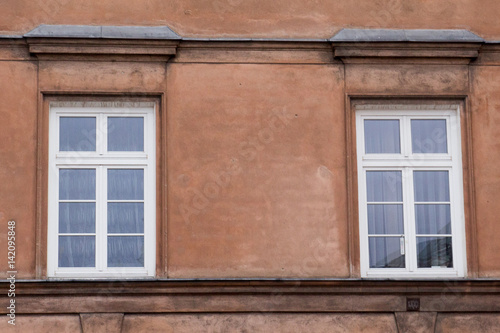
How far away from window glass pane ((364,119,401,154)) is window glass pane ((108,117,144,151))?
2481 millimetres

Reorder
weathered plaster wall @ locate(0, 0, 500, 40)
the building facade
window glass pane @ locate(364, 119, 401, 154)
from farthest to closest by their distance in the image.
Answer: window glass pane @ locate(364, 119, 401, 154), weathered plaster wall @ locate(0, 0, 500, 40), the building facade

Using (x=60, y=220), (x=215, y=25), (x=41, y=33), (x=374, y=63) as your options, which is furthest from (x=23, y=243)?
(x=374, y=63)

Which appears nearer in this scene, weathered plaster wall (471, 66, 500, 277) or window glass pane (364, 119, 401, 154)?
weathered plaster wall (471, 66, 500, 277)

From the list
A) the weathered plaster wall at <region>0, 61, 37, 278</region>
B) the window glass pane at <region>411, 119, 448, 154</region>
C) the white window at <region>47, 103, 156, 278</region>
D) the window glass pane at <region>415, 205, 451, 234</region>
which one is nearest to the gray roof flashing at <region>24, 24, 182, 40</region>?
the weathered plaster wall at <region>0, 61, 37, 278</region>

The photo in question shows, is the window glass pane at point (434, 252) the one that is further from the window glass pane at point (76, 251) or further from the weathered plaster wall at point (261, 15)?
the window glass pane at point (76, 251)

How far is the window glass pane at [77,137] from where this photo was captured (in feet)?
38.1

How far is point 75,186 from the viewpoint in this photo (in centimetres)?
1157

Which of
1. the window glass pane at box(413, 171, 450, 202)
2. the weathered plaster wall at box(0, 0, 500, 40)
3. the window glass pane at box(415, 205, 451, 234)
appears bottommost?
the window glass pane at box(415, 205, 451, 234)

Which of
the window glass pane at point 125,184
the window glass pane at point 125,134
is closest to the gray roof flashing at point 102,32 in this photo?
the window glass pane at point 125,134

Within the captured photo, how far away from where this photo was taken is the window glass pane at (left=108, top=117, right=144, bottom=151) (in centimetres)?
1165

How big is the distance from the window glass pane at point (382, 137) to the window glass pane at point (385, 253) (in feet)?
3.20

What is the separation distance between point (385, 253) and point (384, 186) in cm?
73

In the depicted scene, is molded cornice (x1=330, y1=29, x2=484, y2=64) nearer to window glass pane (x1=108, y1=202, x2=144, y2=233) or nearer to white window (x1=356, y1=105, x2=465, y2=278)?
white window (x1=356, y1=105, x2=465, y2=278)

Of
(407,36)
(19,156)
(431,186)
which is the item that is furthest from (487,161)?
(19,156)
